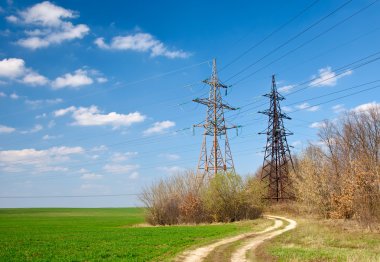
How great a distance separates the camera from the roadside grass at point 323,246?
19513 millimetres

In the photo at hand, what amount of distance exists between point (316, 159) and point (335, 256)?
42.9 m

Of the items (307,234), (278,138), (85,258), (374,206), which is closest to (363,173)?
(374,206)

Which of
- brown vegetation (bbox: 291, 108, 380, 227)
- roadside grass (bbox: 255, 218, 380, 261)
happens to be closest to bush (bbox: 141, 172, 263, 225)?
brown vegetation (bbox: 291, 108, 380, 227)

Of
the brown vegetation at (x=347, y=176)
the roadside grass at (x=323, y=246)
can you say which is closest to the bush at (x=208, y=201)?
the brown vegetation at (x=347, y=176)

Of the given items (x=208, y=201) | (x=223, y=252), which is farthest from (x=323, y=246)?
(x=208, y=201)

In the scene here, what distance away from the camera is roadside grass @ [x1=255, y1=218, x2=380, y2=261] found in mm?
19513

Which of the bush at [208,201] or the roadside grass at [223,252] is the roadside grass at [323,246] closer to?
the roadside grass at [223,252]

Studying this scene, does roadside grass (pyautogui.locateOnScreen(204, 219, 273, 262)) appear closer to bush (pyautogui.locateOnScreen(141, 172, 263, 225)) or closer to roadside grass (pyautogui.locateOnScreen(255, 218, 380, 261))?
roadside grass (pyautogui.locateOnScreen(255, 218, 380, 261))

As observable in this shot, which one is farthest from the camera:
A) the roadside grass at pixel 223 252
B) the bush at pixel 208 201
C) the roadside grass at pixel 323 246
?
the bush at pixel 208 201

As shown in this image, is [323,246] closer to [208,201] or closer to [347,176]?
[347,176]

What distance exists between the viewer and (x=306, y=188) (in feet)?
168

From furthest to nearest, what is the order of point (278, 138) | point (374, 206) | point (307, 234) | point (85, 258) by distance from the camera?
1. point (278, 138)
2. point (374, 206)
3. point (307, 234)
4. point (85, 258)

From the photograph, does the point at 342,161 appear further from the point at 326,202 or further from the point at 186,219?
the point at 186,219

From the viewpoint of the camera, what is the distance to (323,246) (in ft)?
80.0
